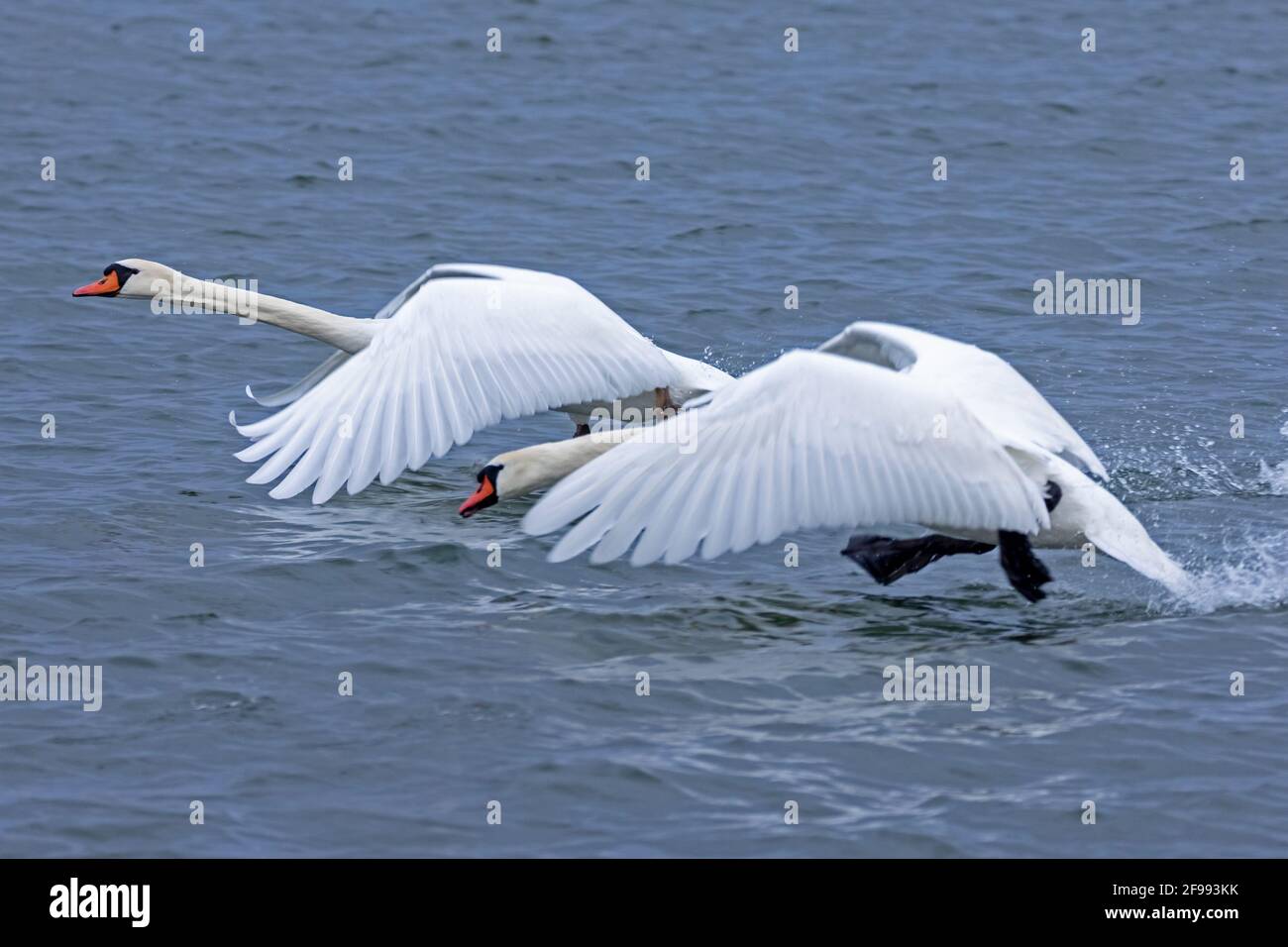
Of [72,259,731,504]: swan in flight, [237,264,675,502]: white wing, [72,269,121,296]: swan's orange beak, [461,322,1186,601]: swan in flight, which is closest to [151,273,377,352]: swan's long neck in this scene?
[72,269,121,296]: swan's orange beak

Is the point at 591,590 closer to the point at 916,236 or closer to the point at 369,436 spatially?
the point at 369,436

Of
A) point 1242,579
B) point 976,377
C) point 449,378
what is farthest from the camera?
point 449,378

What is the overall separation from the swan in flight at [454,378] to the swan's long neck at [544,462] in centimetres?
49

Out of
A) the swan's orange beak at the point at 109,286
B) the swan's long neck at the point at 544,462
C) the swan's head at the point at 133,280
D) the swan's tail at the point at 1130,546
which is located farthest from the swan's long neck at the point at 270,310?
the swan's tail at the point at 1130,546

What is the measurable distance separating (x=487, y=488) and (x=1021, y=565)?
7.83 feet

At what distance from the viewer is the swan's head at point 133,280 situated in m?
11.9

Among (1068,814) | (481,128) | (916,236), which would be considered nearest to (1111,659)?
(1068,814)

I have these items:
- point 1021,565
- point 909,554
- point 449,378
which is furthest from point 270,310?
point 1021,565

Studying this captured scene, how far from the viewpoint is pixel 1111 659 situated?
27.2 feet

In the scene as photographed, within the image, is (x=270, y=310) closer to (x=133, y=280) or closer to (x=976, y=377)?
(x=133, y=280)

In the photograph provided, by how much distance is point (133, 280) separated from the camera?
12.0 m

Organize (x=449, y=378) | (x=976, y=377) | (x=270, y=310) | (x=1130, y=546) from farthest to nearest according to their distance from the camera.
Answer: (x=270, y=310), (x=449, y=378), (x=976, y=377), (x=1130, y=546)

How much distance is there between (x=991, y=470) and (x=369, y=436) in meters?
3.17
